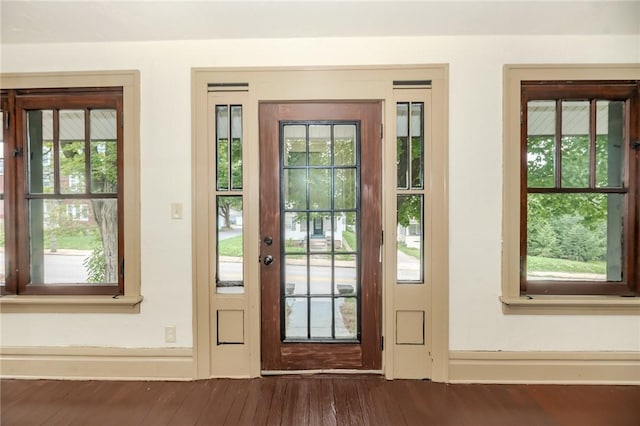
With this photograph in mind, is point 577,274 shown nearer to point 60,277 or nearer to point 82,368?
point 82,368

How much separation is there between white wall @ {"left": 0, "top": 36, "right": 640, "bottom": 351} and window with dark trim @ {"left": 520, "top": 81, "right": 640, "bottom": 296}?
0.20 m

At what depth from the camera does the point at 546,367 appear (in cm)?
218

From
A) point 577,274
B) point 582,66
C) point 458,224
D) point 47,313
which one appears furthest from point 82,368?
point 582,66

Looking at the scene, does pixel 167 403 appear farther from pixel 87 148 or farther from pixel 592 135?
pixel 592 135

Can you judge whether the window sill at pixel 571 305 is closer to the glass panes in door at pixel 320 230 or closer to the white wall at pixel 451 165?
the white wall at pixel 451 165

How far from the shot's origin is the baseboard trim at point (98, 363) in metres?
2.23

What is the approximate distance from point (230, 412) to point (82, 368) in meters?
1.21

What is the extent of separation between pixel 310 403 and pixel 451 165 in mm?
1844

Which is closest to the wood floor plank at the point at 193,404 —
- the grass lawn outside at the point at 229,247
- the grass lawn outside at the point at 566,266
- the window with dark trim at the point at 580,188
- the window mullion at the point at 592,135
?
the grass lawn outside at the point at 229,247

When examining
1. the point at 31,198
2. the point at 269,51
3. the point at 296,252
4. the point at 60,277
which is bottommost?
the point at 60,277

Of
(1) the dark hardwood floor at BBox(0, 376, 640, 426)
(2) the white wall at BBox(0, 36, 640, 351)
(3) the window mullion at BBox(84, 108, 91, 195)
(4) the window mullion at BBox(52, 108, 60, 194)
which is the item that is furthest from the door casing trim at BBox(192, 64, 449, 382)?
(4) the window mullion at BBox(52, 108, 60, 194)

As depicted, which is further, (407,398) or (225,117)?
(225,117)

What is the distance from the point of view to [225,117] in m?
2.25

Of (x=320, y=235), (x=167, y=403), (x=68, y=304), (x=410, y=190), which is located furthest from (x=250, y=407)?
(x=410, y=190)
